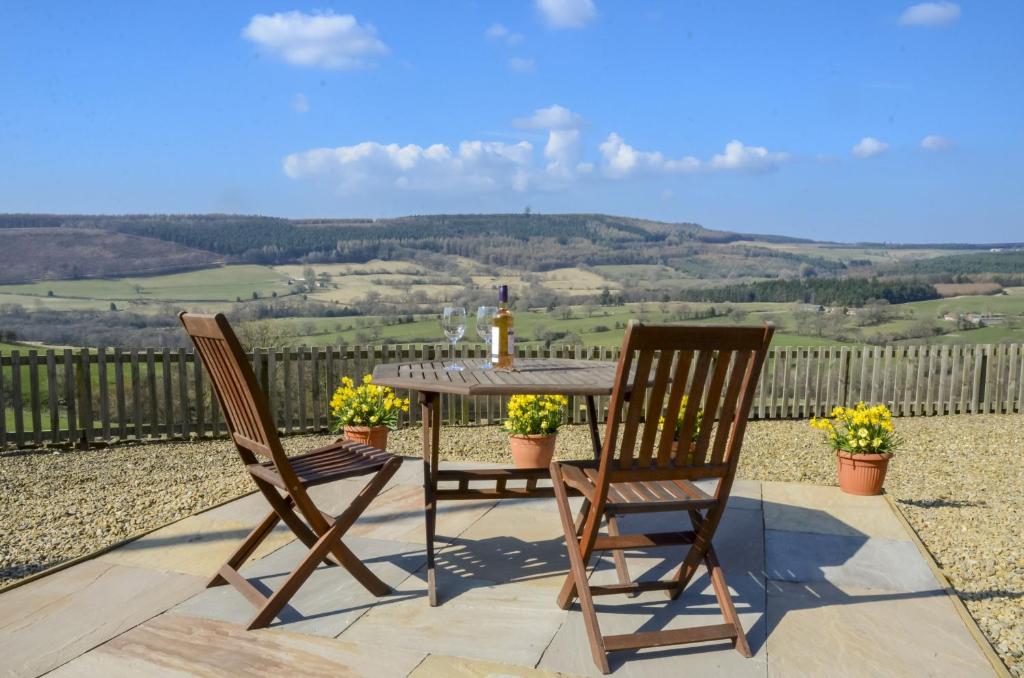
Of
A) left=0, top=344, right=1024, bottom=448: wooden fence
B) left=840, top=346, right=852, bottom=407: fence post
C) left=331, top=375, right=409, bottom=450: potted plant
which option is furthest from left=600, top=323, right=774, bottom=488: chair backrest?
left=840, top=346, right=852, bottom=407: fence post

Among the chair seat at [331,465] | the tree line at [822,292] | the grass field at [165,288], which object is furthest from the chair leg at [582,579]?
the tree line at [822,292]

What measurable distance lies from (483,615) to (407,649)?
1.28 ft

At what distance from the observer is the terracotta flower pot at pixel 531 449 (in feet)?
20.3

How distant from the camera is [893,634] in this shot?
112 inches

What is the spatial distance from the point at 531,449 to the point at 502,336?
8.60 feet

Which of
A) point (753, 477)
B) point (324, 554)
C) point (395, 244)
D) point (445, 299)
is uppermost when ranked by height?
point (395, 244)

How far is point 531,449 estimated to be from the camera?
6.21 meters

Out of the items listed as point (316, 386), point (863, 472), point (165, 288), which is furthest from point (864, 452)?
point (165, 288)

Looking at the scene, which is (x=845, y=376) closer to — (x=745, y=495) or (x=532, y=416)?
(x=532, y=416)

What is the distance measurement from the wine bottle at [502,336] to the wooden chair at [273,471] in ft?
2.60

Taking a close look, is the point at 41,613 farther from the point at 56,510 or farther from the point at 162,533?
the point at 56,510

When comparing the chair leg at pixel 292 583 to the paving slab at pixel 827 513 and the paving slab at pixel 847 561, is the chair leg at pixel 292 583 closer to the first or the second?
the paving slab at pixel 847 561

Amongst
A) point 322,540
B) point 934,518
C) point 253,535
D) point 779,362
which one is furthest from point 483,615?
point 779,362

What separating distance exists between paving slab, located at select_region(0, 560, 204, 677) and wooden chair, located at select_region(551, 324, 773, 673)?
64.6 inches
